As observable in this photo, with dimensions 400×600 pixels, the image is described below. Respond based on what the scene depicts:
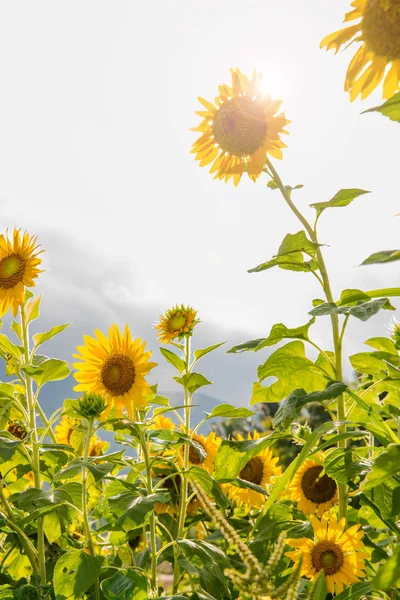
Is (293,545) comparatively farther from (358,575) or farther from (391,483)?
(391,483)

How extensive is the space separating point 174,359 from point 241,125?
2.37ft

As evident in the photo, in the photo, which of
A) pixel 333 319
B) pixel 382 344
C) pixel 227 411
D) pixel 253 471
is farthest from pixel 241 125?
pixel 253 471

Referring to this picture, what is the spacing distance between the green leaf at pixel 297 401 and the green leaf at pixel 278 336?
19cm

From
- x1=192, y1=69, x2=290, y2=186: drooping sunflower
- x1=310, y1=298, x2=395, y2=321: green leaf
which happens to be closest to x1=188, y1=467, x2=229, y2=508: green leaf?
x1=310, y1=298, x2=395, y2=321: green leaf

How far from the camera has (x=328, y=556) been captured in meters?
1.42

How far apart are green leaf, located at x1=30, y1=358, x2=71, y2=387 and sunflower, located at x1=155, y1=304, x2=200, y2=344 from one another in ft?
1.32

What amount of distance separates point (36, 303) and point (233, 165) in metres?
0.78

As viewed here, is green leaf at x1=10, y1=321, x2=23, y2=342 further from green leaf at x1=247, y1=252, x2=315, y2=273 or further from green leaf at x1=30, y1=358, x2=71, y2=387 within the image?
green leaf at x1=247, y1=252, x2=315, y2=273

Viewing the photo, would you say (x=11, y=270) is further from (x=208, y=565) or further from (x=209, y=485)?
(x=208, y=565)

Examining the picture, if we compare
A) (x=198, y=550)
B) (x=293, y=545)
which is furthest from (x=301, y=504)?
(x=198, y=550)

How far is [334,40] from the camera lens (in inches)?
38.6

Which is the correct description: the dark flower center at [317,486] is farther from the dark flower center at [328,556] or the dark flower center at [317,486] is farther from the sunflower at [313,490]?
the dark flower center at [328,556]

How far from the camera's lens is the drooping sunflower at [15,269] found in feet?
5.64

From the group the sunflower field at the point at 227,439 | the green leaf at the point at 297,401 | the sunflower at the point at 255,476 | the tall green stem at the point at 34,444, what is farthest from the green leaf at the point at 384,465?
the sunflower at the point at 255,476
